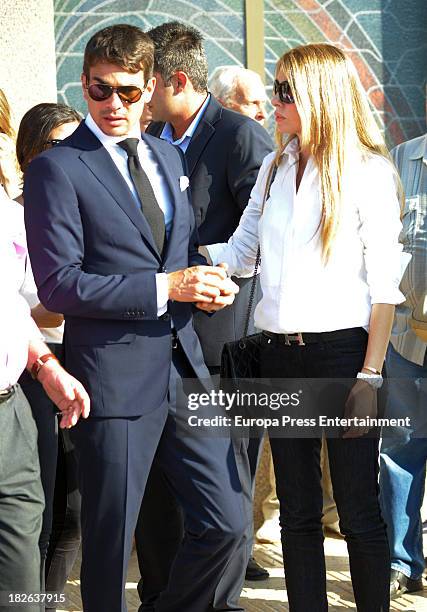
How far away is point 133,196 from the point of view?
11.7ft

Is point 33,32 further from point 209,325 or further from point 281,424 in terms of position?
point 281,424

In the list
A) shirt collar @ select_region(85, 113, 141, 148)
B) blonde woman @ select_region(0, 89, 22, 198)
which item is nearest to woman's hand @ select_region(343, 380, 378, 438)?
shirt collar @ select_region(85, 113, 141, 148)

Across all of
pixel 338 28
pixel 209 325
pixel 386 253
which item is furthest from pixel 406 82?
pixel 386 253

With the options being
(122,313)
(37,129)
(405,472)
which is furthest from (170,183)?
(405,472)

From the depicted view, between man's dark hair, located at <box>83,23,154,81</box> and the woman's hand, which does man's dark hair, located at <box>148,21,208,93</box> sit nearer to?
man's dark hair, located at <box>83,23,154,81</box>

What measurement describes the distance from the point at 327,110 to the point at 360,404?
0.98 m

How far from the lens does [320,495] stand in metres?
3.82

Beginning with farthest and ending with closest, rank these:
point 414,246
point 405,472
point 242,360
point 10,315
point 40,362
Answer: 1. point 405,472
2. point 414,246
3. point 242,360
4. point 40,362
5. point 10,315

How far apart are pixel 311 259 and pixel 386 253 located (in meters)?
0.25

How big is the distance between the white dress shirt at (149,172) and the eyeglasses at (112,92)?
0.09 m

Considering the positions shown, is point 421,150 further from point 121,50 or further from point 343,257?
point 121,50

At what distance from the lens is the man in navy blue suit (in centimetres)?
348

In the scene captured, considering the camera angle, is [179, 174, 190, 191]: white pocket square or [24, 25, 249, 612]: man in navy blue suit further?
[179, 174, 190, 191]: white pocket square

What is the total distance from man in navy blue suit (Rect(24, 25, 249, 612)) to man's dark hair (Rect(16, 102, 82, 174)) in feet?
2.89
